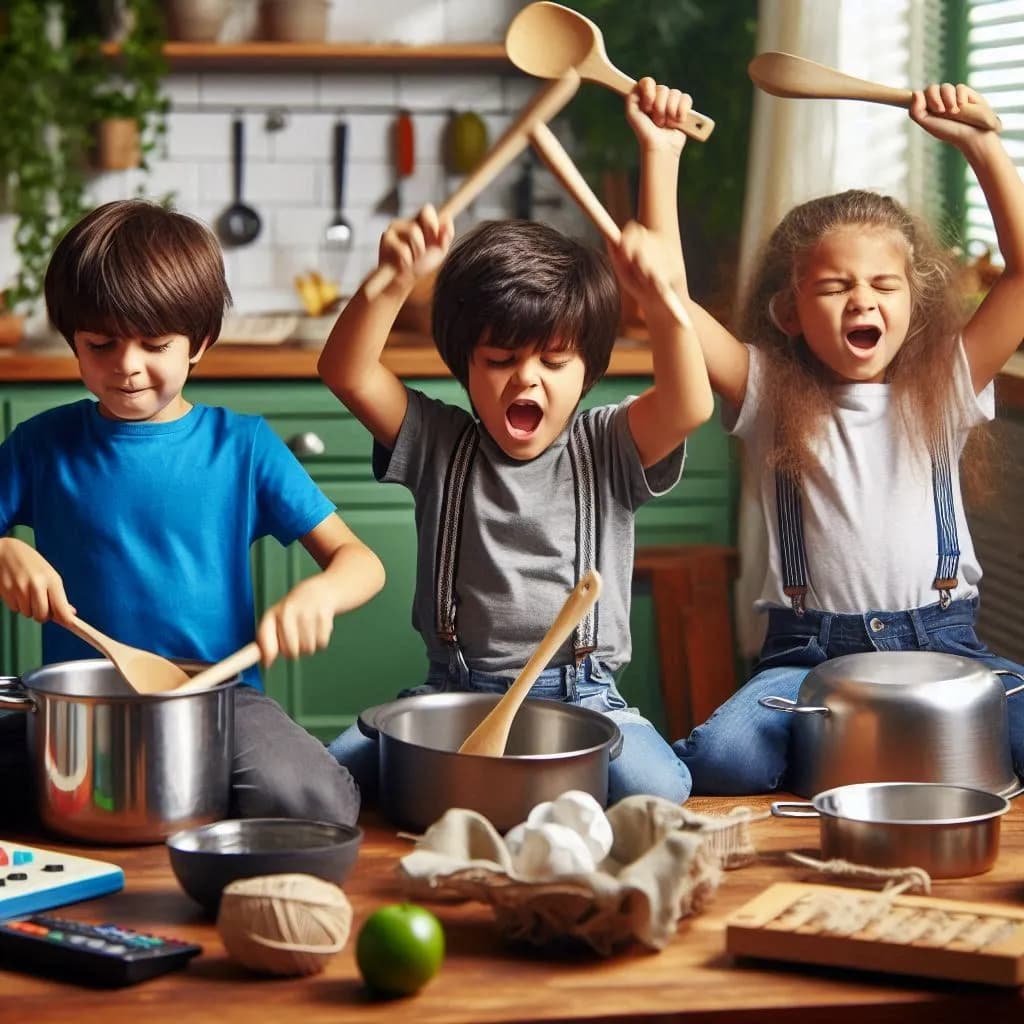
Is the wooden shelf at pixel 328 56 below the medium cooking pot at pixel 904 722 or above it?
above

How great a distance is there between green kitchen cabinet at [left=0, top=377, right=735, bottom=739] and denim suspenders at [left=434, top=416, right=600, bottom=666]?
113 cm

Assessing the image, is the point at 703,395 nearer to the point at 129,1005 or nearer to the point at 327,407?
the point at 129,1005

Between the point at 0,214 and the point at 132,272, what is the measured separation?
2111mm

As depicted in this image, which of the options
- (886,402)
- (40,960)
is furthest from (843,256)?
(40,960)

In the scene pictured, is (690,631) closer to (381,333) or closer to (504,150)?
(381,333)

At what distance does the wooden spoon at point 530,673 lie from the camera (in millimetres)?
1479

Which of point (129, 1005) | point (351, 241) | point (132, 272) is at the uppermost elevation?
point (351, 241)

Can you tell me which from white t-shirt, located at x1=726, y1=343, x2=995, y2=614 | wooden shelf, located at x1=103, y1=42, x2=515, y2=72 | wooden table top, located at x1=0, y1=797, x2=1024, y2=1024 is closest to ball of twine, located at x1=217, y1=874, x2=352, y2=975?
wooden table top, located at x1=0, y1=797, x2=1024, y2=1024

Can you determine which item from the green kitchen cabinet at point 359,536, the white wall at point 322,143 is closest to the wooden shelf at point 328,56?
the white wall at point 322,143

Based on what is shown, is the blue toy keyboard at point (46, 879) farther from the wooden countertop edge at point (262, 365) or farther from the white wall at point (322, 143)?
the white wall at point (322, 143)

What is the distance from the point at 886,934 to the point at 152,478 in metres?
0.94

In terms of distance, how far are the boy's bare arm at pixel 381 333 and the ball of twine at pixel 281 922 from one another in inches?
29.5

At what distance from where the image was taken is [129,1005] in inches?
44.1

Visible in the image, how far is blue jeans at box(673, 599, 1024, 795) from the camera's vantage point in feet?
5.87
